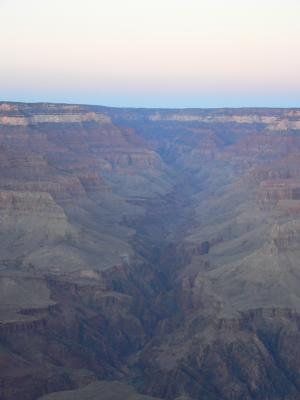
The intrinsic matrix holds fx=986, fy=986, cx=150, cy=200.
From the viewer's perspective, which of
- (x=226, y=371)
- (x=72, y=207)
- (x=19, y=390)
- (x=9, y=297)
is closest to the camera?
(x=19, y=390)

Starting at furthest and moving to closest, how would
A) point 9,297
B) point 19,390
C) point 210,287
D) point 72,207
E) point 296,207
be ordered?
point 72,207 → point 296,207 → point 210,287 → point 9,297 → point 19,390

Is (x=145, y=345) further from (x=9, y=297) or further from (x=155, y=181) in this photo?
(x=155, y=181)

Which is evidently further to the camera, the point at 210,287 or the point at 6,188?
the point at 6,188

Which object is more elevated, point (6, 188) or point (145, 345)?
point (6, 188)

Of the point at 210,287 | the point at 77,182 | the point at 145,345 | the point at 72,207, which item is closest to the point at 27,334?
the point at 145,345

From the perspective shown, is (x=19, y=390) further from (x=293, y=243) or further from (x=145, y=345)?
(x=293, y=243)

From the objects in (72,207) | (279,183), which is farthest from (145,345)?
(279,183)
